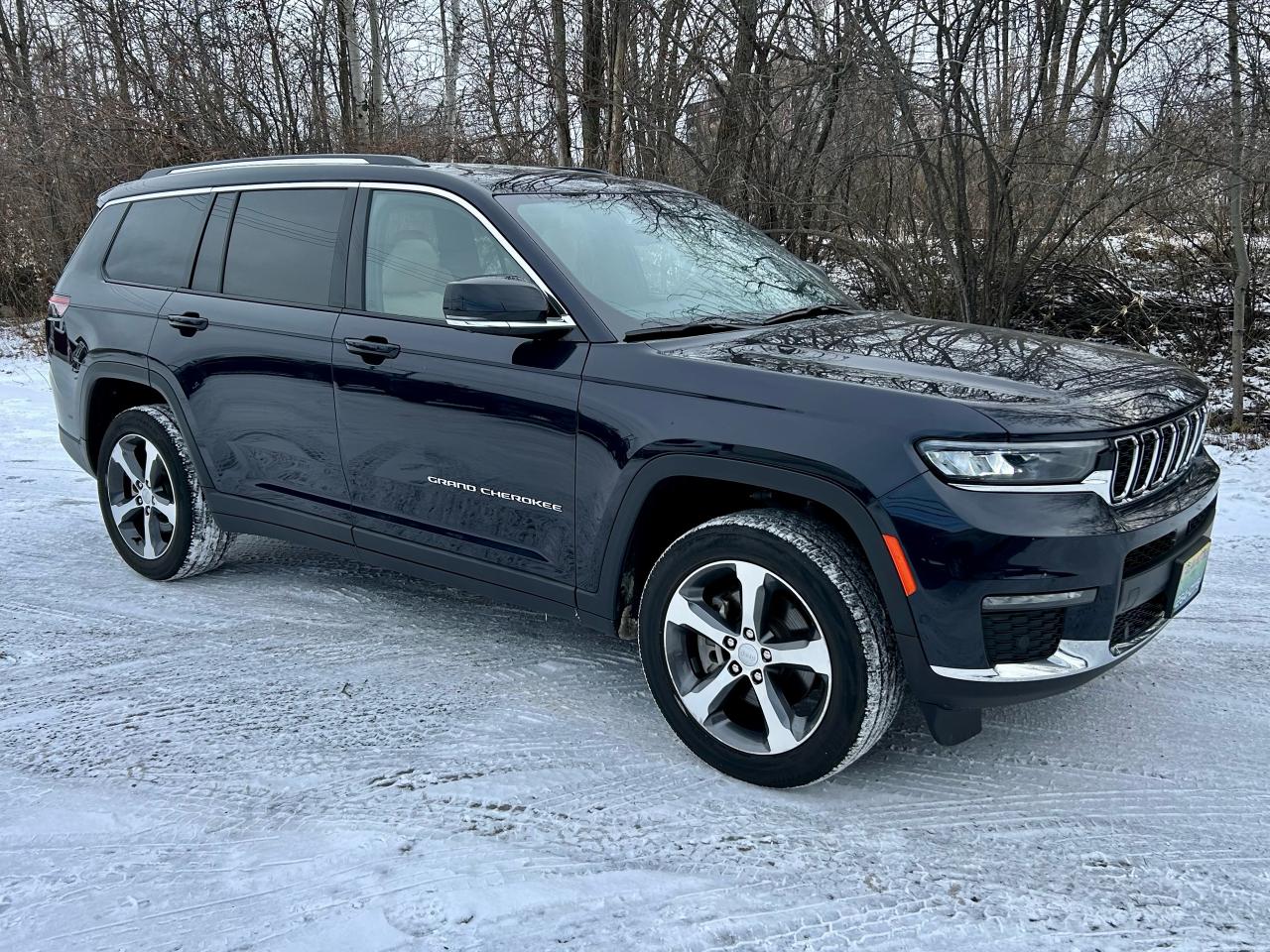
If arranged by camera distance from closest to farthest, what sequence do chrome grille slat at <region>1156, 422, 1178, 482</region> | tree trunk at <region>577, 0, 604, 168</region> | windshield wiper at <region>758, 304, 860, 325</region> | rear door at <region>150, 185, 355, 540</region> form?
chrome grille slat at <region>1156, 422, 1178, 482</region> → windshield wiper at <region>758, 304, 860, 325</region> → rear door at <region>150, 185, 355, 540</region> → tree trunk at <region>577, 0, 604, 168</region>

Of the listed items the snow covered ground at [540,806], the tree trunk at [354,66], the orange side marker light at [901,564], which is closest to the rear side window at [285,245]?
the snow covered ground at [540,806]

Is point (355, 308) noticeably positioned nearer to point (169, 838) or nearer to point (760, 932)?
point (169, 838)

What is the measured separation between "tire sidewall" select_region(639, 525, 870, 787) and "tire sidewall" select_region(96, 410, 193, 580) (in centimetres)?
251

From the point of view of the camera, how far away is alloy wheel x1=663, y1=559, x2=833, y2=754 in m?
3.09

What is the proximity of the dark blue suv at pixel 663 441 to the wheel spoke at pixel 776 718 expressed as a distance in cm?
1

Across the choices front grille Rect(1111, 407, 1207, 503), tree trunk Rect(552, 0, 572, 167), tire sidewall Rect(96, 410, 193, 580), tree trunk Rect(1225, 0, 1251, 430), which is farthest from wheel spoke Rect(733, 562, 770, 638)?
tree trunk Rect(552, 0, 572, 167)

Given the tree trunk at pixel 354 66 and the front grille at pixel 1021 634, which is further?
the tree trunk at pixel 354 66

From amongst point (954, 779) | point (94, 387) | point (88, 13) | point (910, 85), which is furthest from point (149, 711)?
point (88, 13)

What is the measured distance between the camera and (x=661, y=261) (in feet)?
13.0

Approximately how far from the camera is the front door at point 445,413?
3570 mm

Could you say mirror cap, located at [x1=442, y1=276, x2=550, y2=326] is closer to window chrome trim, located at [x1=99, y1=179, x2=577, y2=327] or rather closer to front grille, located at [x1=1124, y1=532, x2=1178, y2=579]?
window chrome trim, located at [x1=99, y1=179, x2=577, y2=327]

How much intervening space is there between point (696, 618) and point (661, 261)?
4.53ft

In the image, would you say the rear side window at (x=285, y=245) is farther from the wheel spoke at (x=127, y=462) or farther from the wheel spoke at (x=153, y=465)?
the wheel spoke at (x=127, y=462)

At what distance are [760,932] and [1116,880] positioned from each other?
0.91 meters
